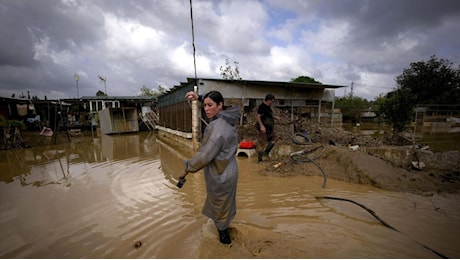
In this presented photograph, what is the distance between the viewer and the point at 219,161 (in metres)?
2.04

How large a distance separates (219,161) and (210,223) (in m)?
1.11

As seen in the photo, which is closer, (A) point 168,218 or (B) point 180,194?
(A) point 168,218

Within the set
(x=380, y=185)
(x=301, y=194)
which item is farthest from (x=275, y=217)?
(x=380, y=185)

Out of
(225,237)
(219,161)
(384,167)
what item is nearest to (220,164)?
(219,161)

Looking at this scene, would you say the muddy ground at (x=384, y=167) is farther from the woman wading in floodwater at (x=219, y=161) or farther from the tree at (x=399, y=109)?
the tree at (x=399, y=109)

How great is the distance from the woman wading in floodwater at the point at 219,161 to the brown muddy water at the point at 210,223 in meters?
0.54

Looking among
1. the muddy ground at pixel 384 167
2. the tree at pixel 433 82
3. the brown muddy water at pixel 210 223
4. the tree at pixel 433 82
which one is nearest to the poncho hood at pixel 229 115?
the brown muddy water at pixel 210 223

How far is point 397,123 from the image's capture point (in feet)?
32.4

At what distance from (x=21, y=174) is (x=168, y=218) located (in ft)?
19.7

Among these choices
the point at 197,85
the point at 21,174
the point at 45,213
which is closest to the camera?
the point at 45,213

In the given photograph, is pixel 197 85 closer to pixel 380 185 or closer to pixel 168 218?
→ pixel 168 218

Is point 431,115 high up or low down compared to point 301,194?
up

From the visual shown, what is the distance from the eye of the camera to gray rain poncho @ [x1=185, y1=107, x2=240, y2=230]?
6.47 ft

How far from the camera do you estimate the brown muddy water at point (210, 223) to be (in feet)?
7.67
